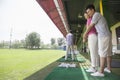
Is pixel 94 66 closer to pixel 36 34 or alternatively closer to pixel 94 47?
pixel 94 47

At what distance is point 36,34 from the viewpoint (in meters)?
85.6

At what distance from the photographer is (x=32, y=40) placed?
7831cm

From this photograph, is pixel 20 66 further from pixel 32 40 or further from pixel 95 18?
pixel 32 40

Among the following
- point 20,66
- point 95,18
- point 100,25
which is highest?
point 95,18

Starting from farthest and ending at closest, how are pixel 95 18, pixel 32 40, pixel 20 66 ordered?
pixel 32 40, pixel 20 66, pixel 95 18

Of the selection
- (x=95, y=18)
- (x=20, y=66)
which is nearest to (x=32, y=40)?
(x=20, y=66)

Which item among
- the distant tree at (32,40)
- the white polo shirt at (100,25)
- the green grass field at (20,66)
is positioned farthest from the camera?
the distant tree at (32,40)

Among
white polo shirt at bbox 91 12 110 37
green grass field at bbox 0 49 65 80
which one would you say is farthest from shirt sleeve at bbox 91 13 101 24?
green grass field at bbox 0 49 65 80

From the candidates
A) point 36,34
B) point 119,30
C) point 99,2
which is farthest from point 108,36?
point 36,34

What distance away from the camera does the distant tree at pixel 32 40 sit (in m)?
73.1

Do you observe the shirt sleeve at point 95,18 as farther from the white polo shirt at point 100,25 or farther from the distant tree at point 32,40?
the distant tree at point 32,40

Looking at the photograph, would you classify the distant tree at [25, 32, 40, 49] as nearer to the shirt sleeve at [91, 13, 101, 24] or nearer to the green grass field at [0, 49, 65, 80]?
the green grass field at [0, 49, 65, 80]

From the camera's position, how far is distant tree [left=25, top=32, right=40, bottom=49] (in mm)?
73137

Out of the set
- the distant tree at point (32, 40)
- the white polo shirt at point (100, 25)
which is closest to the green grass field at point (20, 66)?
the white polo shirt at point (100, 25)
